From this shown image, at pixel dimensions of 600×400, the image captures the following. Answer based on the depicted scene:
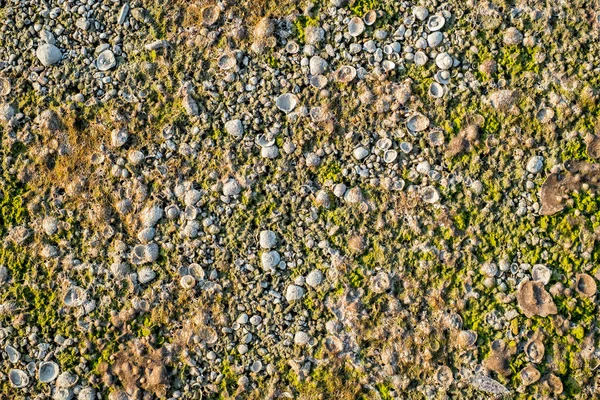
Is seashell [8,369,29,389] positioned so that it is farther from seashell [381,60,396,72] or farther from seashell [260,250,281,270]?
seashell [381,60,396,72]

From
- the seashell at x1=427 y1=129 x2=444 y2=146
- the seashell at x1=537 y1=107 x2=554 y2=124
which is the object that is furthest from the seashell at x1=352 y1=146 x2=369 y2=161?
the seashell at x1=537 y1=107 x2=554 y2=124

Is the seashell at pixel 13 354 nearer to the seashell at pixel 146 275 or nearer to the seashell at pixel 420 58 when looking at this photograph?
the seashell at pixel 146 275

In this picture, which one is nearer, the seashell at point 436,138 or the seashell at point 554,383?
the seashell at point 554,383

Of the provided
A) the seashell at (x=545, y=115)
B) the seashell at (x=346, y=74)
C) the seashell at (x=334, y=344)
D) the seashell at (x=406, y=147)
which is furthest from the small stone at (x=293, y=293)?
the seashell at (x=545, y=115)

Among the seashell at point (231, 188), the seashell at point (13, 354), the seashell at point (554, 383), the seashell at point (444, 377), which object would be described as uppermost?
the seashell at point (231, 188)

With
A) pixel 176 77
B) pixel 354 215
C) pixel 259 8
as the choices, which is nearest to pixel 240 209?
pixel 354 215

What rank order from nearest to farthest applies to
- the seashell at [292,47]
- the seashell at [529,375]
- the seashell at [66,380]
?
the seashell at [529,375]
the seashell at [66,380]
the seashell at [292,47]
